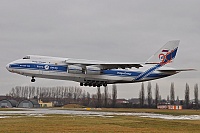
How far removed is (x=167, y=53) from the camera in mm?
44969

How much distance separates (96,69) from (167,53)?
10.2 metres

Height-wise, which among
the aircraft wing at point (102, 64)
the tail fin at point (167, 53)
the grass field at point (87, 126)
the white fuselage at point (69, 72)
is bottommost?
the grass field at point (87, 126)

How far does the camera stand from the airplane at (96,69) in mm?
39562

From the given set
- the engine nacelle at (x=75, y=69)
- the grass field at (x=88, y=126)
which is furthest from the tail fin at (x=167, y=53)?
the grass field at (x=88, y=126)

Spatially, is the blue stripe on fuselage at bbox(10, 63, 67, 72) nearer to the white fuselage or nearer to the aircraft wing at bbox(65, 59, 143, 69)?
the white fuselage

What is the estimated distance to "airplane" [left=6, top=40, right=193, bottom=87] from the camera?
130 ft

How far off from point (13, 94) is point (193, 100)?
87536mm

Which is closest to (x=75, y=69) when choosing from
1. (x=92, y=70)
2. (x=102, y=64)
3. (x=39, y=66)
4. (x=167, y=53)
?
(x=92, y=70)

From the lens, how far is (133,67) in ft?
138

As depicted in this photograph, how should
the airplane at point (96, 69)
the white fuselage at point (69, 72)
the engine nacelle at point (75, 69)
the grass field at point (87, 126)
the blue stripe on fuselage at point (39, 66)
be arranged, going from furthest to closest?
1. the engine nacelle at point (75, 69)
2. the airplane at point (96, 69)
3. the white fuselage at point (69, 72)
4. the blue stripe on fuselage at point (39, 66)
5. the grass field at point (87, 126)

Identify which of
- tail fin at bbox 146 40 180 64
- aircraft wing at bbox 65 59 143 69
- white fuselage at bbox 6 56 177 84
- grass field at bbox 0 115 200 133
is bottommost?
grass field at bbox 0 115 200 133

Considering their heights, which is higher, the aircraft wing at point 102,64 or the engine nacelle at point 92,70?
the aircraft wing at point 102,64

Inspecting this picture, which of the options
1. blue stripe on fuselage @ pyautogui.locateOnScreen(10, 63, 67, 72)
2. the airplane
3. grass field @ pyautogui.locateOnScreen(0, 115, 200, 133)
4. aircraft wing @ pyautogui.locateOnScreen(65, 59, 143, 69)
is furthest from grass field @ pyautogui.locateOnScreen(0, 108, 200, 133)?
aircraft wing @ pyautogui.locateOnScreen(65, 59, 143, 69)

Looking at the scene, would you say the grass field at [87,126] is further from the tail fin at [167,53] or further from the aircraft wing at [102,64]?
the tail fin at [167,53]
